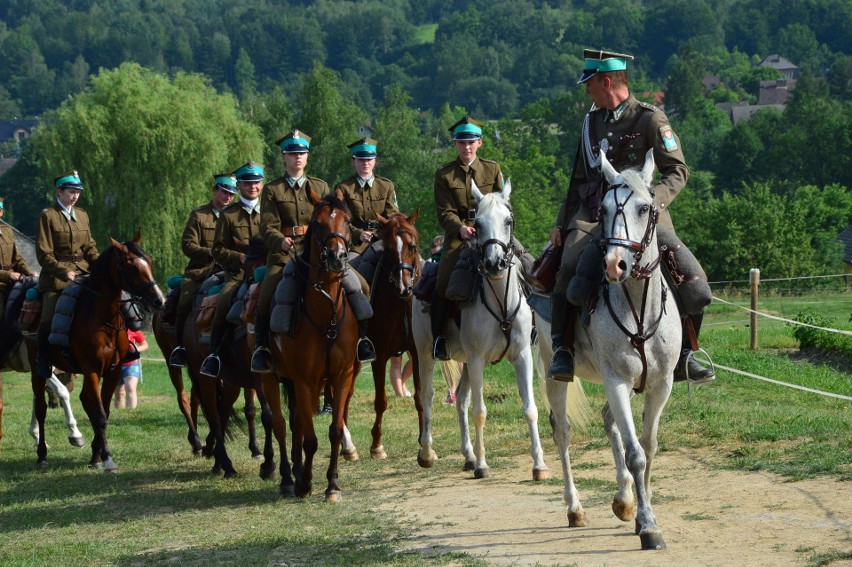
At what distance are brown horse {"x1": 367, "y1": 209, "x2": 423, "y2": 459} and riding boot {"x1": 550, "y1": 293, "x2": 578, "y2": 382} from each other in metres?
4.33

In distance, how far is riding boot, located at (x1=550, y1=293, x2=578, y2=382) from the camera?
9109 mm

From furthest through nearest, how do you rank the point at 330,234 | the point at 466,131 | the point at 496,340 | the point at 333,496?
the point at 466,131
the point at 496,340
the point at 333,496
the point at 330,234

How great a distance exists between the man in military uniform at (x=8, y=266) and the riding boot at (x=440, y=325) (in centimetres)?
678

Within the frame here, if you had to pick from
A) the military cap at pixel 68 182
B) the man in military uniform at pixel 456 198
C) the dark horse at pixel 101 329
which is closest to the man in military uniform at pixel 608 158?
the man in military uniform at pixel 456 198

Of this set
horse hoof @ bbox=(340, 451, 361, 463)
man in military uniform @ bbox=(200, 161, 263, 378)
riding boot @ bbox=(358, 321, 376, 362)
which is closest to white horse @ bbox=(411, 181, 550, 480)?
riding boot @ bbox=(358, 321, 376, 362)

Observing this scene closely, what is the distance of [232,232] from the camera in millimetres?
14062

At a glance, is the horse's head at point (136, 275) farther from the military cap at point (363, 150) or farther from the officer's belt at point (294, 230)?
the military cap at point (363, 150)

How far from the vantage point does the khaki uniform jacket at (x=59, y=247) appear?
15570 mm

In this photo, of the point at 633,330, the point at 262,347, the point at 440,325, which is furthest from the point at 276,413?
the point at 633,330

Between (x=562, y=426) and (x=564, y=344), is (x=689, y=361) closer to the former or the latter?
(x=564, y=344)

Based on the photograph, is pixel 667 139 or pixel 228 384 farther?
pixel 228 384

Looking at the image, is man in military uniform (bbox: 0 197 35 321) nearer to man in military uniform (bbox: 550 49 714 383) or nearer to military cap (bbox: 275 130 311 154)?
military cap (bbox: 275 130 311 154)

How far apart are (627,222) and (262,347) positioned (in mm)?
4973

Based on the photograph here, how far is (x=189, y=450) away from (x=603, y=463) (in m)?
6.29
